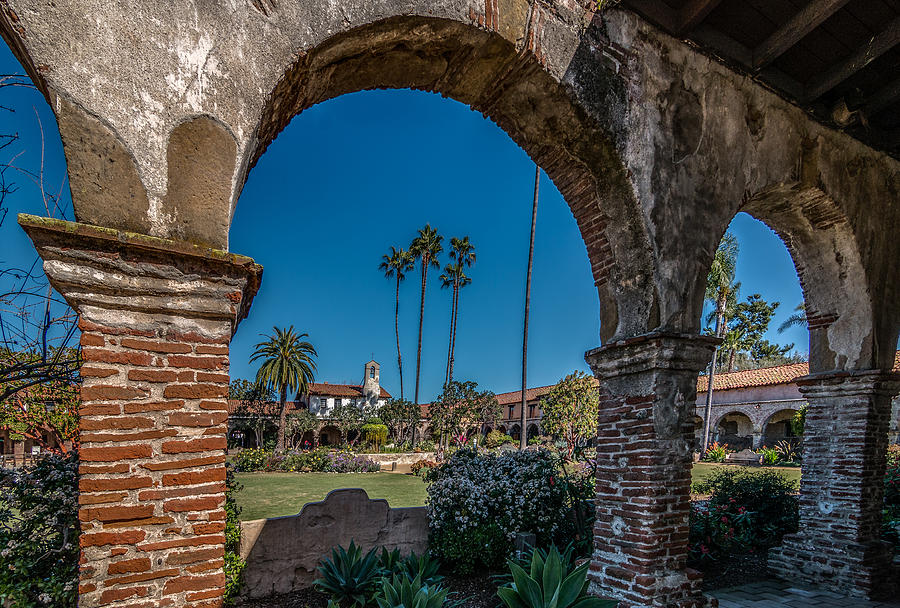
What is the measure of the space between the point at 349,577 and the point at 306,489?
9769mm

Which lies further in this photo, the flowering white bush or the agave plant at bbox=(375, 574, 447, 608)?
the flowering white bush

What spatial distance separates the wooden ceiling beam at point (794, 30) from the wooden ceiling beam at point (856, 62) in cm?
72

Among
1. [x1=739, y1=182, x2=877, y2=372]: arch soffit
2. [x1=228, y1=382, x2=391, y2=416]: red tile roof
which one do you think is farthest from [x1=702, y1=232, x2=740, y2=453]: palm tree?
[x1=228, y1=382, x2=391, y2=416]: red tile roof

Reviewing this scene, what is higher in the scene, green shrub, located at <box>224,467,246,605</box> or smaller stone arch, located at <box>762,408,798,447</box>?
green shrub, located at <box>224,467,246,605</box>

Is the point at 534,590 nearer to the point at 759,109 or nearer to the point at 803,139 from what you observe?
the point at 759,109

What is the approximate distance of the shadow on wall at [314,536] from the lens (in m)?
5.17

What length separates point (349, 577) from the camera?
4902 mm

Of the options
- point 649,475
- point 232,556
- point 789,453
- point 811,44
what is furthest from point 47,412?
point 789,453

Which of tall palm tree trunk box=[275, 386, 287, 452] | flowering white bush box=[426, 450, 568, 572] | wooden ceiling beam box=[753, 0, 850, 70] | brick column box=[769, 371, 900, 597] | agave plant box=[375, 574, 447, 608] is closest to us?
agave plant box=[375, 574, 447, 608]

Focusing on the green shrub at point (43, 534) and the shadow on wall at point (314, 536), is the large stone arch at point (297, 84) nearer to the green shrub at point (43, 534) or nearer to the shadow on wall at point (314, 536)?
the green shrub at point (43, 534)

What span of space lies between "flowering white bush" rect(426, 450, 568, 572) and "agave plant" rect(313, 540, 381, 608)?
3.83 feet

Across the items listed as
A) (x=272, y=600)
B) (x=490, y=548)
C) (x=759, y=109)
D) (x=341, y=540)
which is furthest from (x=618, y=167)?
(x=272, y=600)

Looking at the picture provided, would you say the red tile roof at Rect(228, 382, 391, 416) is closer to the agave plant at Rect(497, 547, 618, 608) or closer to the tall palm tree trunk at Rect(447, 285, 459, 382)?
the tall palm tree trunk at Rect(447, 285, 459, 382)

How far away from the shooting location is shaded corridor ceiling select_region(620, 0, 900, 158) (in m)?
4.36
